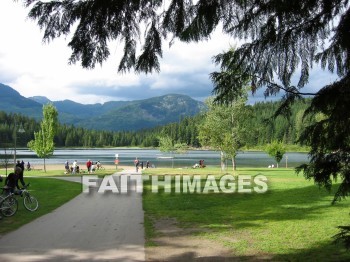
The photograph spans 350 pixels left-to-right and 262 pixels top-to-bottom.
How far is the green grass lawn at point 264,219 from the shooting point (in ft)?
26.4

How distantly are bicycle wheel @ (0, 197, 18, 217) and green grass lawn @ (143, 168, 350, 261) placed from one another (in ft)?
13.9

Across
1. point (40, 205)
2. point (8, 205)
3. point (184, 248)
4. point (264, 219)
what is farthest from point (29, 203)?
point (264, 219)

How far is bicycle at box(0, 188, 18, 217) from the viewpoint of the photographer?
463 inches

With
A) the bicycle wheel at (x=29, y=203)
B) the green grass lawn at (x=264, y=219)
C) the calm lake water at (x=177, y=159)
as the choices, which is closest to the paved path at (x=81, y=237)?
the green grass lawn at (x=264, y=219)

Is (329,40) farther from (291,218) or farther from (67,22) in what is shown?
(291,218)

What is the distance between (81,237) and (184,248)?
2424 millimetres

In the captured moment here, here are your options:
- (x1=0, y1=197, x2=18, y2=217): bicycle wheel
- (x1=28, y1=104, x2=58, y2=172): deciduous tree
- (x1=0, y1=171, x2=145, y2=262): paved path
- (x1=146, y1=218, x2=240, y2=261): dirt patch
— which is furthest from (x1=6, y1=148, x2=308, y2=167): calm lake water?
(x1=0, y1=197, x2=18, y2=217): bicycle wheel

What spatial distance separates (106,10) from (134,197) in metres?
14.1

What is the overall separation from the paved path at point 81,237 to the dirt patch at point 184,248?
357mm

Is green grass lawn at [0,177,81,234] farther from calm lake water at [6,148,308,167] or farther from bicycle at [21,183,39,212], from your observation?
calm lake water at [6,148,308,167]

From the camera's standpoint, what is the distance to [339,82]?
3.83m

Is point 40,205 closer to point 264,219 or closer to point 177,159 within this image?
point 264,219

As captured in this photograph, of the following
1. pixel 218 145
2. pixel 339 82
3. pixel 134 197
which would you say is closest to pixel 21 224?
pixel 134 197

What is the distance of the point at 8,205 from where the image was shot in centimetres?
1202
